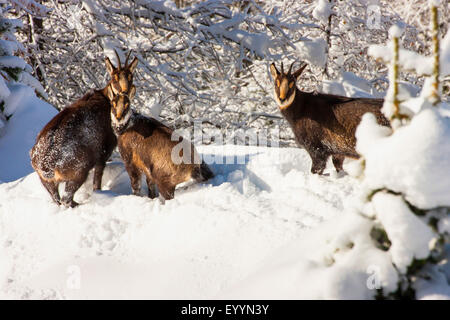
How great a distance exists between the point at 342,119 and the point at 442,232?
222cm

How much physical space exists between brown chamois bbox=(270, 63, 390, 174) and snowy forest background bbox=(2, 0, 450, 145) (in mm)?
2884

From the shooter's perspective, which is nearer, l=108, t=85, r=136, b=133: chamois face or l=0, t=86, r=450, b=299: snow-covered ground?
l=0, t=86, r=450, b=299: snow-covered ground

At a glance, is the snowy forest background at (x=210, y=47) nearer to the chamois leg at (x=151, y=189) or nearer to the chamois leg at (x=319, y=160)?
the chamois leg at (x=319, y=160)

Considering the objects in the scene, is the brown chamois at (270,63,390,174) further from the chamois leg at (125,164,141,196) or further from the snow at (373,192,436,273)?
the snow at (373,192,436,273)

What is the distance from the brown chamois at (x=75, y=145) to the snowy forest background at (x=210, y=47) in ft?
9.15

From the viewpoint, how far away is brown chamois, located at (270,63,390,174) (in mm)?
3969

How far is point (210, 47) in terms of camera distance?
7.36 meters

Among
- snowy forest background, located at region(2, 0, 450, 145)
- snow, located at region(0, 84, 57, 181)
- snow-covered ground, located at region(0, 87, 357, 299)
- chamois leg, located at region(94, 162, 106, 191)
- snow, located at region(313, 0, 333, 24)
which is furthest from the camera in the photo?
snowy forest background, located at region(2, 0, 450, 145)

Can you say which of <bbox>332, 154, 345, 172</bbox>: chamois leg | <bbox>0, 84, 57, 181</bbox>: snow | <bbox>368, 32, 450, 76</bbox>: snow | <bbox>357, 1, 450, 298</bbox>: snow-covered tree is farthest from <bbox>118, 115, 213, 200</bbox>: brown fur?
<bbox>0, 84, 57, 181</bbox>: snow

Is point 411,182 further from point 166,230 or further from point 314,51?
point 314,51

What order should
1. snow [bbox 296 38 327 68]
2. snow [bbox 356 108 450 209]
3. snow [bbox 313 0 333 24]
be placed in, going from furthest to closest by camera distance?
snow [bbox 296 38 327 68] → snow [bbox 313 0 333 24] → snow [bbox 356 108 450 209]

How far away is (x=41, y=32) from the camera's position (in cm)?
872

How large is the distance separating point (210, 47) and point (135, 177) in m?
3.99
